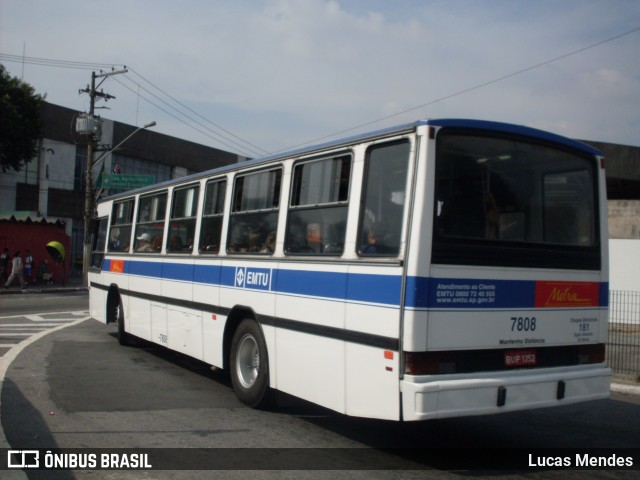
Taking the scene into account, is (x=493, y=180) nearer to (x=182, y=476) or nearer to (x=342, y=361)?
(x=342, y=361)

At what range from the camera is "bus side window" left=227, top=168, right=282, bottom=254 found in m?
8.27

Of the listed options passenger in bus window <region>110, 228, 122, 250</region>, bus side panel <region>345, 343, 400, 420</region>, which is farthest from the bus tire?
passenger in bus window <region>110, 228, 122, 250</region>

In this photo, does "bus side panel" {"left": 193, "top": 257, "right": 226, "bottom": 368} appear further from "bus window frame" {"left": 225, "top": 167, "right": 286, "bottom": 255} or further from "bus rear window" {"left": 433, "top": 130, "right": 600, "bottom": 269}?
"bus rear window" {"left": 433, "top": 130, "right": 600, "bottom": 269}

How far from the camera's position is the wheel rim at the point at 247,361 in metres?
8.62

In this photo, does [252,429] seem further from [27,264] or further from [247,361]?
[27,264]

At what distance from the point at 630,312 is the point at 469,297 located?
12.5m

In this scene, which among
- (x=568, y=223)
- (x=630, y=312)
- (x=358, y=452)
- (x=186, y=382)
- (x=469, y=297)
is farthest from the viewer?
(x=630, y=312)

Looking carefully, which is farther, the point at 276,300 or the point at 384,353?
the point at 276,300

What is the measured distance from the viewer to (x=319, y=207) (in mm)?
7375

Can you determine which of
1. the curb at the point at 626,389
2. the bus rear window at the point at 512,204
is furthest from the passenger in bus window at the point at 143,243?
the curb at the point at 626,389

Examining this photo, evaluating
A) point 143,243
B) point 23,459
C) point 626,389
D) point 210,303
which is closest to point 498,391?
point 23,459

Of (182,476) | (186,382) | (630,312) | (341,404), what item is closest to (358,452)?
(341,404)

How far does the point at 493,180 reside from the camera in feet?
21.8

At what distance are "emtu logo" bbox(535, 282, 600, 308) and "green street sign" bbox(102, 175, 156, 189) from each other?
30.7 metres
